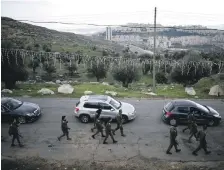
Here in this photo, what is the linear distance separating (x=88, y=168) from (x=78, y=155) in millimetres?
1156

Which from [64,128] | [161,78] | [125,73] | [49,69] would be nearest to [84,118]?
[64,128]

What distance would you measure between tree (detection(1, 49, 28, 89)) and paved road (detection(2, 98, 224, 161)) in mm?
10561

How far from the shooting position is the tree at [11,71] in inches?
1026

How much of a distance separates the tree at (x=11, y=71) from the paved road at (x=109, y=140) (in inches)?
416

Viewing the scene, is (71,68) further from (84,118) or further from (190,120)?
(190,120)

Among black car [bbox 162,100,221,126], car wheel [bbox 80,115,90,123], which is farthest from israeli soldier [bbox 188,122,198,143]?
car wheel [bbox 80,115,90,123]

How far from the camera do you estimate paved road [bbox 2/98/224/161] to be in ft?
40.2

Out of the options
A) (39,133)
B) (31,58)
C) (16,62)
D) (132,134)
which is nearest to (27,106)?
(39,133)

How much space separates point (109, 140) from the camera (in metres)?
13.7

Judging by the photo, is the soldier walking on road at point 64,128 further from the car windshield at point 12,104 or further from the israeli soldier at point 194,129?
the israeli soldier at point 194,129

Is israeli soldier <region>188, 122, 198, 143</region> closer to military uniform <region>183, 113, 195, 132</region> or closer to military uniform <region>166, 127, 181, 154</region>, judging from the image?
military uniform <region>183, 113, 195, 132</region>

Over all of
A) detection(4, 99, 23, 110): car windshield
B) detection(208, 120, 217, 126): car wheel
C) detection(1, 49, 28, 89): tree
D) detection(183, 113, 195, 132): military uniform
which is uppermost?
detection(1, 49, 28, 89): tree

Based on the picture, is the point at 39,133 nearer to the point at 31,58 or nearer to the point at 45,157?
the point at 45,157

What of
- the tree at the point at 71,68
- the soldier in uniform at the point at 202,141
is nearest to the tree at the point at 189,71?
the tree at the point at 71,68
